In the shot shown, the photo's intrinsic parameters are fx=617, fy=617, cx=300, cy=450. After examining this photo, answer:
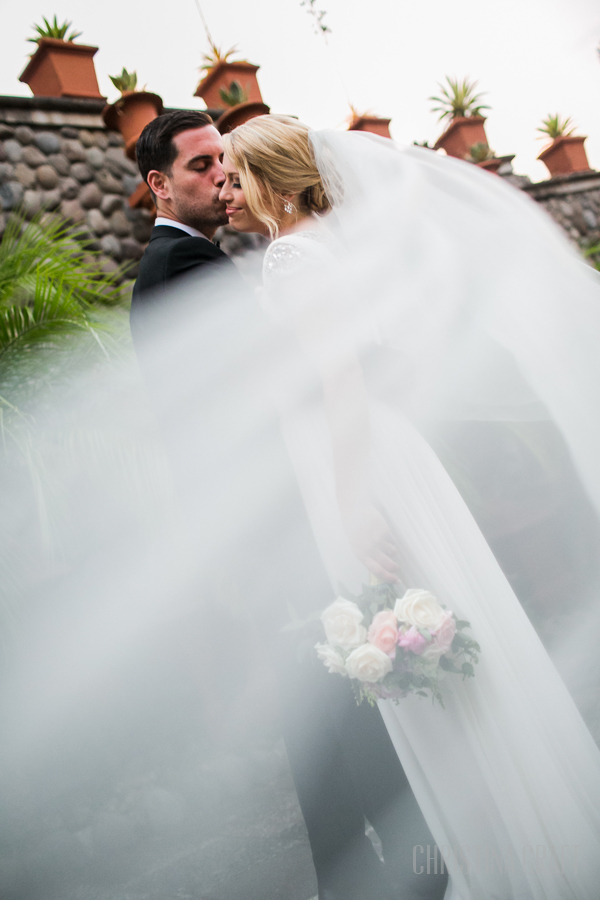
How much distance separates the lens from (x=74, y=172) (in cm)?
390

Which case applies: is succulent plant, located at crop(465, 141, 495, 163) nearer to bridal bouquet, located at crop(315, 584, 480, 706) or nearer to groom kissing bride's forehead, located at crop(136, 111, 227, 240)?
groom kissing bride's forehead, located at crop(136, 111, 227, 240)

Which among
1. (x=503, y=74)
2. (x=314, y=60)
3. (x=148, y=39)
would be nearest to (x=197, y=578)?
(x=148, y=39)

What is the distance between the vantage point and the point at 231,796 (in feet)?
7.66

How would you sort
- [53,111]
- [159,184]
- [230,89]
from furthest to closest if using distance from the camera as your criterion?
[230,89] < [53,111] < [159,184]

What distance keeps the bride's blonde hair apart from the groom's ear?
502mm

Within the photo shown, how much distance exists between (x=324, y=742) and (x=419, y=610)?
575mm

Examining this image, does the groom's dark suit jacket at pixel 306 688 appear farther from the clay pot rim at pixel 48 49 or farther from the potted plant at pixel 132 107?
the clay pot rim at pixel 48 49

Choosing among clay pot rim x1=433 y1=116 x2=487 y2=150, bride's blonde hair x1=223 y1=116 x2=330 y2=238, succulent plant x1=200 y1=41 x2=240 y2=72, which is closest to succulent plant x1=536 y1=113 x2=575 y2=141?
Result: clay pot rim x1=433 y1=116 x2=487 y2=150

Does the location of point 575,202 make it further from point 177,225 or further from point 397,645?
point 397,645

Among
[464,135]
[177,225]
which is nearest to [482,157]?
[464,135]

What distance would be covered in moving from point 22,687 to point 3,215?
2619mm

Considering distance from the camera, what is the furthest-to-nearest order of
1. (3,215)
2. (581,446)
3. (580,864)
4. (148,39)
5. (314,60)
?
(314,60)
(148,39)
(3,215)
(581,446)
(580,864)

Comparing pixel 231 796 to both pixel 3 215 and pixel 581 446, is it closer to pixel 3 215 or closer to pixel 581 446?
pixel 581 446

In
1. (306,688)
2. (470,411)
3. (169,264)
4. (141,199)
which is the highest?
Result: (141,199)
